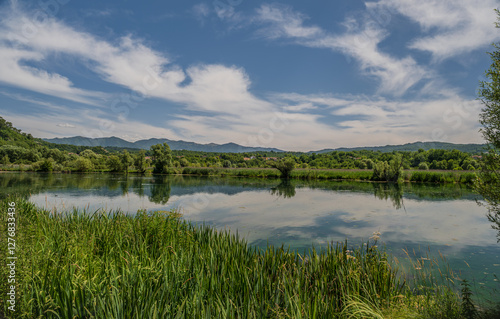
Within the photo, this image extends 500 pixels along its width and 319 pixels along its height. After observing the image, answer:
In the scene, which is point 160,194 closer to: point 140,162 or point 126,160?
point 140,162

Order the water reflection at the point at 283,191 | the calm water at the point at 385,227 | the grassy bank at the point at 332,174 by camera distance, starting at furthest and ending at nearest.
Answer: the grassy bank at the point at 332,174 → the water reflection at the point at 283,191 → the calm water at the point at 385,227

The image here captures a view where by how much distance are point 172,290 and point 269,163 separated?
196ft

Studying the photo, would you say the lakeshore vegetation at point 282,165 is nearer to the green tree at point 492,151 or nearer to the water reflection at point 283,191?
the water reflection at point 283,191

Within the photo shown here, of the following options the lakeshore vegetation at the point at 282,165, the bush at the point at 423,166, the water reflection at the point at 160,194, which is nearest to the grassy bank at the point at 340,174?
the lakeshore vegetation at the point at 282,165

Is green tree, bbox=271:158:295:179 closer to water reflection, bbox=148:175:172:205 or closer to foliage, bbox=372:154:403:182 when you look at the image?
foliage, bbox=372:154:403:182

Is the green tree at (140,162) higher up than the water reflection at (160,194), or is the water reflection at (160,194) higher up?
the green tree at (140,162)

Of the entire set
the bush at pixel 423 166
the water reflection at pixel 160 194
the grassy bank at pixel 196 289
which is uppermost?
the bush at pixel 423 166

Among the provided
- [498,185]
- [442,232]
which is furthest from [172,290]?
[442,232]

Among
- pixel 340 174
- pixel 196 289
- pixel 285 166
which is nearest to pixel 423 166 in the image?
pixel 340 174

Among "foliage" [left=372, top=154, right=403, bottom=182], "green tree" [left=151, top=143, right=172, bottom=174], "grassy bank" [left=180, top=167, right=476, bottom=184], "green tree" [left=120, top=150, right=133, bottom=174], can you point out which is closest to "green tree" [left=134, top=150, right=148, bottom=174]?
"green tree" [left=120, top=150, right=133, bottom=174]

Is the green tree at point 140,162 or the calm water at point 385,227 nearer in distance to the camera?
the calm water at point 385,227

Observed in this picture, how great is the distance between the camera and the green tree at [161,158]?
5952 cm

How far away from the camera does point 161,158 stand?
2338 inches

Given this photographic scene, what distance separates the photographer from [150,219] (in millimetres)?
7293
